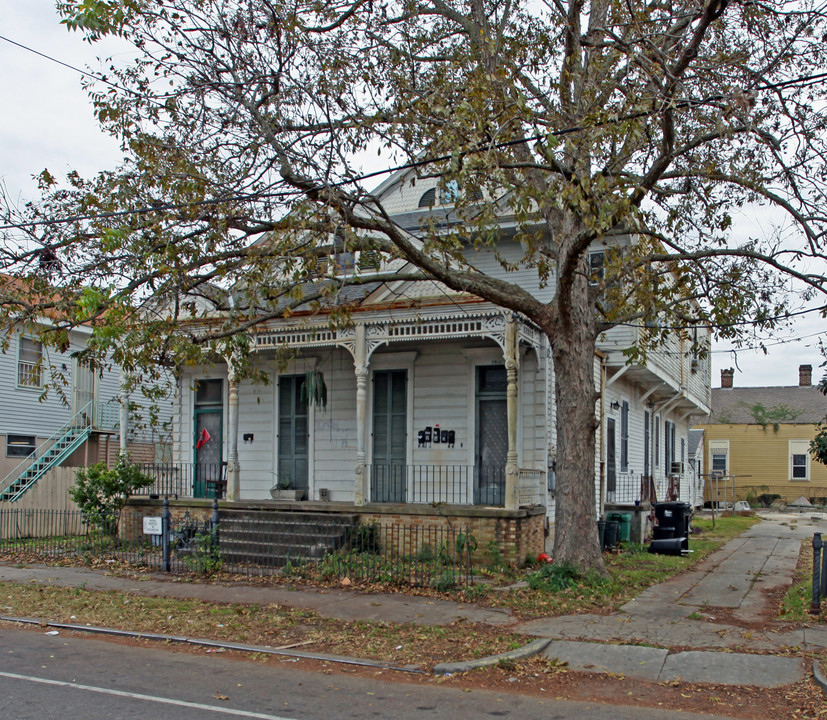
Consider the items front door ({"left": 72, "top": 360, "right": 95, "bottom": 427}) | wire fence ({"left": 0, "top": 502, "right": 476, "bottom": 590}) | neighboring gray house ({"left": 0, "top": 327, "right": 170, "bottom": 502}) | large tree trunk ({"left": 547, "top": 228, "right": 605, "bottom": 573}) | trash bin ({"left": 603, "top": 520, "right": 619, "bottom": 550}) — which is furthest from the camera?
front door ({"left": 72, "top": 360, "right": 95, "bottom": 427})

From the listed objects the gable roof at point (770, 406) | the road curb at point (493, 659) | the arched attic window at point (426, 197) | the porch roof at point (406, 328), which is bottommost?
the road curb at point (493, 659)

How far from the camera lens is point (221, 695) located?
6.89 metres

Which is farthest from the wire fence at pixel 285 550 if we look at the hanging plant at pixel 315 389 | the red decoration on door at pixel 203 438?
the hanging plant at pixel 315 389

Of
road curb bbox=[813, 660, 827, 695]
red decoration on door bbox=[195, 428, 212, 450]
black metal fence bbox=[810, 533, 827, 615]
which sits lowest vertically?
road curb bbox=[813, 660, 827, 695]

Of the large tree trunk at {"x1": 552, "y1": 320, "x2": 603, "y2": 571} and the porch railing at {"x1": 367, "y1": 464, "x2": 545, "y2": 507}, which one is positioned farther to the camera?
the porch railing at {"x1": 367, "y1": 464, "x2": 545, "y2": 507}

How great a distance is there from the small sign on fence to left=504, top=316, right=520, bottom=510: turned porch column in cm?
612

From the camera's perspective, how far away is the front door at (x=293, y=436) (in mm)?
17828

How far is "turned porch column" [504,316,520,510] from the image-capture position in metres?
14.0

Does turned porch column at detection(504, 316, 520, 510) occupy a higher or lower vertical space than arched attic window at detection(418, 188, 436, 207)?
lower

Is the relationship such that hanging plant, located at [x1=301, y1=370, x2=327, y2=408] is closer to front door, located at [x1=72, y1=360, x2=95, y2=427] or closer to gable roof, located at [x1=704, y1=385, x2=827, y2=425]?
front door, located at [x1=72, y1=360, x2=95, y2=427]

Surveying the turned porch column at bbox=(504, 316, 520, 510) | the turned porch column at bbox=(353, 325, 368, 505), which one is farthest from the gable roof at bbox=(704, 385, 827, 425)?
the turned porch column at bbox=(353, 325, 368, 505)

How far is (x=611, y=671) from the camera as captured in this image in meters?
7.85

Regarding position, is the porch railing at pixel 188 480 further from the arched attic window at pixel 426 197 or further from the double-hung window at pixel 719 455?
the double-hung window at pixel 719 455

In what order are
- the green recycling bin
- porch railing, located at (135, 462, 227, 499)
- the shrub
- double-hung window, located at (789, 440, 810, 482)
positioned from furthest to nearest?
double-hung window, located at (789, 440, 810, 482)
the green recycling bin
porch railing, located at (135, 462, 227, 499)
the shrub
